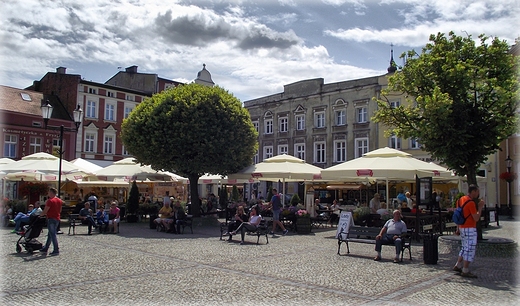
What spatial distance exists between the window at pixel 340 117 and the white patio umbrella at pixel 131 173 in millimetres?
21730

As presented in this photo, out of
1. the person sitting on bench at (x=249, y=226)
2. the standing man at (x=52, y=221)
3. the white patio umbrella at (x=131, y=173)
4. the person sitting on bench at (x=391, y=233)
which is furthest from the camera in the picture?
the white patio umbrella at (x=131, y=173)

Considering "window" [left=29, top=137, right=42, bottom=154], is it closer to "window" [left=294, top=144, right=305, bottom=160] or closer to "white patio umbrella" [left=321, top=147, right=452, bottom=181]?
"window" [left=294, top=144, right=305, bottom=160]

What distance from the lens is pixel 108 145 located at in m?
44.1

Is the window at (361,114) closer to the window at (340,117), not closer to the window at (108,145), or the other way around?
the window at (340,117)

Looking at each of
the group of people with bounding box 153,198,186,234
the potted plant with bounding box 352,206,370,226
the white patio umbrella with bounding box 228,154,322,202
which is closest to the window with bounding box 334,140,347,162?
the white patio umbrella with bounding box 228,154,322,202

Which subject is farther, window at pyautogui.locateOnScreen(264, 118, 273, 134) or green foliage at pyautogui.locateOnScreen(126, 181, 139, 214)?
window at pyautogui.locateOnScreen(264, 118, 273, 134)

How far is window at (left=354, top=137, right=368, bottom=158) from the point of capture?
39125 mm

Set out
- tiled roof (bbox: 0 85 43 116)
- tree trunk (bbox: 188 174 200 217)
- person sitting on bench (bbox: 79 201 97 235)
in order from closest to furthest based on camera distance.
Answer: person sitting on bench (bbox: 79 201 97 235) < tree trunk (bbox: 188 174 200 217) < tiled roof (bbox: 0 85 43 116)

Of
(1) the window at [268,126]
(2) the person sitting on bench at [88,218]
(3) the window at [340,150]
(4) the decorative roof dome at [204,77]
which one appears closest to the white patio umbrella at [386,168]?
(2) the person sitting on bench at [88,218]

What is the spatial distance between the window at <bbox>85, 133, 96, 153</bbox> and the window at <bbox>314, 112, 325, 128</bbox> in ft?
67.6

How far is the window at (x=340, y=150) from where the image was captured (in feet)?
133

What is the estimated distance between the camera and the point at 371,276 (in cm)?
920

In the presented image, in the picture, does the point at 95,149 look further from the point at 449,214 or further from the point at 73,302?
the point at 73,302

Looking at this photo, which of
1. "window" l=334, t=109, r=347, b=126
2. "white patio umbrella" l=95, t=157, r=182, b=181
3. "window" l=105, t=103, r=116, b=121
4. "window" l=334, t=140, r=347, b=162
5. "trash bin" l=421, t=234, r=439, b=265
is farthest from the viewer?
"window" l=105, t=103, r=116, b=121
